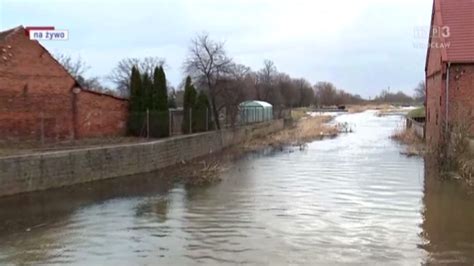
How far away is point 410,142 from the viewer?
1412 inches

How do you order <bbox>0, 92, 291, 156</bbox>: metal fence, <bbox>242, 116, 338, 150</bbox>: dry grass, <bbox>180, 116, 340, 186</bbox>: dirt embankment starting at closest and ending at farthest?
<bbox>180, 116, 340, 186</bbox>: dirt embankment, <bbox>0, 92, 291, 156</bbox>: metal fence, <bbox>242, 116, 338, 150</bbox>: dry grass

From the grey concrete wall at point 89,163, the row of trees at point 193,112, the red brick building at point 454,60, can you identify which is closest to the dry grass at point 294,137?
the row of trees at point 193,112

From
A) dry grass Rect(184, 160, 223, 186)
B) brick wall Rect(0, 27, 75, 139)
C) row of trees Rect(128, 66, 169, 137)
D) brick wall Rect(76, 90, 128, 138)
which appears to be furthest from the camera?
row of trees Rect(128, 66, 169, 137)

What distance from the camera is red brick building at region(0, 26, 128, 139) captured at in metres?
22.0

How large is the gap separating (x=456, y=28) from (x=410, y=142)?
9699 mm

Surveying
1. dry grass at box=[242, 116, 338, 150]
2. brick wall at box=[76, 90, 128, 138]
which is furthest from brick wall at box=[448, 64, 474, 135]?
brick wall at box=[76, 90, 128, 138]

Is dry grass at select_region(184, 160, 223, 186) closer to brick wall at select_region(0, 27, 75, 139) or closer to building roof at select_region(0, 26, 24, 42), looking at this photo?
brick wall at select_region(0, 27, 75, 139)

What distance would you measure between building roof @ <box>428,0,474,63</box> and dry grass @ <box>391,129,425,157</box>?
5.31m

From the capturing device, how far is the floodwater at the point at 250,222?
990cm

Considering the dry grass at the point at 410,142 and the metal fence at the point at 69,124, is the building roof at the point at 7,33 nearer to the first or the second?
the metal fence at the point at 69,124

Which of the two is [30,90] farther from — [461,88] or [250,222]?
[461,88]

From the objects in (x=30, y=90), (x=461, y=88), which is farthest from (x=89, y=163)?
(x=461, y=88)

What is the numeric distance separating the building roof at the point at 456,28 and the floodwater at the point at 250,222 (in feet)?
23.9

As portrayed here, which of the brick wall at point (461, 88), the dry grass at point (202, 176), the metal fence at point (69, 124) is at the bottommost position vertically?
the dry grass at point (202, 176)
